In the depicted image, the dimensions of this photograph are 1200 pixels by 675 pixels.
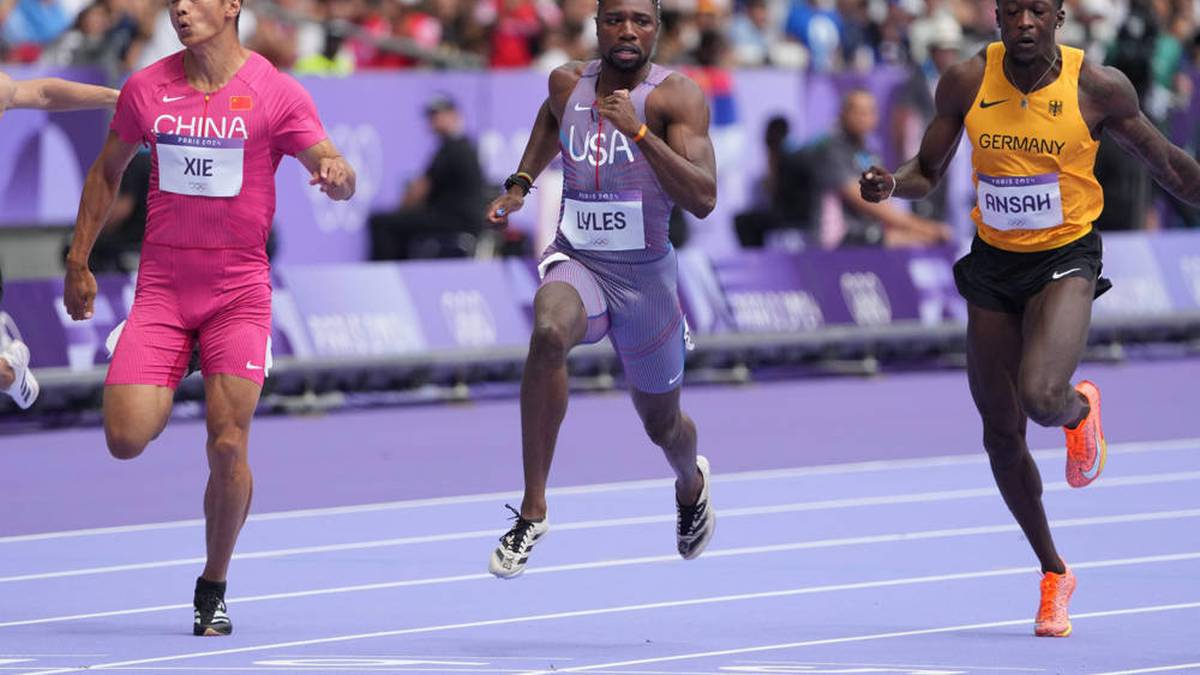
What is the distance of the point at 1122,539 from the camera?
431 inches

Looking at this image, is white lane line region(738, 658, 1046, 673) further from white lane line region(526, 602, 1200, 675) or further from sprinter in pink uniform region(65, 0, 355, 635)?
sprinter in pink uniform region(65, 0, 355, 635)

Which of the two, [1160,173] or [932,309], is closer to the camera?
[1160,173]

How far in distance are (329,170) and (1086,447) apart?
9.86ft

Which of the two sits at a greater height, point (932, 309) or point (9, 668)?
point (9, 668)

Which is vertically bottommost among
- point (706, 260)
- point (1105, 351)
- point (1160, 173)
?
point (1105, 351)

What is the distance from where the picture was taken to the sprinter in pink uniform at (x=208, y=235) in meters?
8.50

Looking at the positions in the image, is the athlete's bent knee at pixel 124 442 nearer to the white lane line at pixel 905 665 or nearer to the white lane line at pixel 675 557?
the white lane line at pixel 675 557

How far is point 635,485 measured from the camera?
42.1ft

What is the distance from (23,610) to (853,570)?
3.46 metres

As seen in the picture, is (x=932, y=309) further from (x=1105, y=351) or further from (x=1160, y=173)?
(x=1160, y=173)

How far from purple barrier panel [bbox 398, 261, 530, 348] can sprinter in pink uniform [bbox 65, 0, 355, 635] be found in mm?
7328

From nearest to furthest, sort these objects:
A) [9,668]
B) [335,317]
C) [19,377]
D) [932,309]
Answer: [9,668], [19,377], [335,317], [932,309]

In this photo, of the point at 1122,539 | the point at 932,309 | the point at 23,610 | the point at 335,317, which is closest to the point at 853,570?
the point at 1122,539

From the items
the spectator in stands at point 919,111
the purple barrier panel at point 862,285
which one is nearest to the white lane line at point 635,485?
the purple barrier panel at point 862,285
